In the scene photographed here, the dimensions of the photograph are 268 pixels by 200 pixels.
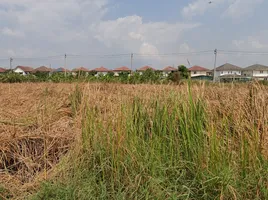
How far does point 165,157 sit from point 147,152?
0.19 m

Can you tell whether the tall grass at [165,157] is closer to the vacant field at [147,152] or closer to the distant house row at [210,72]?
the vacant field at [147,152]

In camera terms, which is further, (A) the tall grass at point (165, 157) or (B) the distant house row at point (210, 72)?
(B) the distant house row at point (210, 72)

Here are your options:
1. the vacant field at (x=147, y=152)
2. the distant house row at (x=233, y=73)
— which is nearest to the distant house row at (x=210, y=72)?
the distant house row at (x=233, y=73)

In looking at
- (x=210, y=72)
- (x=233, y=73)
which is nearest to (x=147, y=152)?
(x=233, y=73)

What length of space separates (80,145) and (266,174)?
70.1 inches

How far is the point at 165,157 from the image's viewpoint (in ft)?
6.35

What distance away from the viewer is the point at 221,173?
1.68m

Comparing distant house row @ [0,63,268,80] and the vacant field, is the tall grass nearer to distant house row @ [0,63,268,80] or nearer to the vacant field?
the vacant field

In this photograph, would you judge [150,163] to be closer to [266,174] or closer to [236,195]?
[236,195]

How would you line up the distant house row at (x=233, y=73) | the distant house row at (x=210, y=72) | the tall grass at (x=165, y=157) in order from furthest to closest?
the distant house row at (x=210, y=72)
the distant house row at (x=233, y=73)
the tall grass at (x=165, y=157)

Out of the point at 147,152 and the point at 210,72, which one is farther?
the point at 210,72

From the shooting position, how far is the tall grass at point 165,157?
1.69 m

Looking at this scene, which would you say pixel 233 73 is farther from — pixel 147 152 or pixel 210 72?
pixel 210 72

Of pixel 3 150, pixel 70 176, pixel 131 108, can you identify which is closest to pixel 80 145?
pixel 70 176
